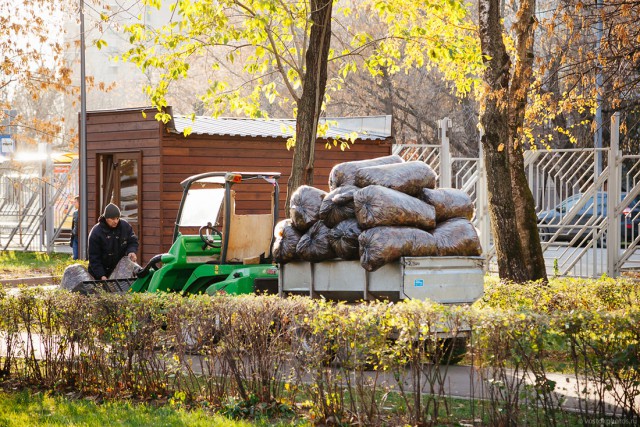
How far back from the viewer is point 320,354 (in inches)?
298

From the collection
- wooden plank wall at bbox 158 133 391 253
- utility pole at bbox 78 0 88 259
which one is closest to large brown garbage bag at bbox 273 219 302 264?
wooden plank wall at bbox 158 133 391 253

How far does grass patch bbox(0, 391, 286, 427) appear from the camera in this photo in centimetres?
765

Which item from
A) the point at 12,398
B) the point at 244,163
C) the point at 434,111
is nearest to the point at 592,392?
the point at 12,398

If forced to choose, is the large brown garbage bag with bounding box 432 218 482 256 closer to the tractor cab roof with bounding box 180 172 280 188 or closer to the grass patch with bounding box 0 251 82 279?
the tractor cab roof with bounding box 180 172 280 188

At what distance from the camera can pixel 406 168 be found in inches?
426

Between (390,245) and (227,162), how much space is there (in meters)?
12.5

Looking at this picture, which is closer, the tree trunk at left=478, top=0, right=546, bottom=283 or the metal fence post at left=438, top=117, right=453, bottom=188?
the tree trunk at left=478, top=0, right=546, bottom=283

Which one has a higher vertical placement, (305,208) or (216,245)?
(305,208)

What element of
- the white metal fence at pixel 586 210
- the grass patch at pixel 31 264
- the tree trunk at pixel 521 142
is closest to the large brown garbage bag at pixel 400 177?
the tree trunk at pixel 521 142

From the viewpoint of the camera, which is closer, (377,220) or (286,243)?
(377,220)

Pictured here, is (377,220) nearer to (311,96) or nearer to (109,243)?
(311,96)

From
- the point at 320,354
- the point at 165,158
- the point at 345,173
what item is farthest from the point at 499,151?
the point at 165,158

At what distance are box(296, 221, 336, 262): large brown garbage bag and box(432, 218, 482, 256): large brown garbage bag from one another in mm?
1143

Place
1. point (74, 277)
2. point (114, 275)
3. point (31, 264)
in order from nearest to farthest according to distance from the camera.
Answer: point (74, 277) → point (114, 275) → point (31, 264)
